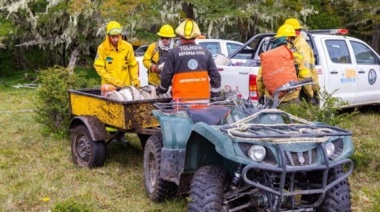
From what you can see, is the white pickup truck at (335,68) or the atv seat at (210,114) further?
the white pickup truck at (335,68)

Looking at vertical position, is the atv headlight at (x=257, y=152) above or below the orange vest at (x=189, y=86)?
below

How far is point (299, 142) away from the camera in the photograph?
405 cm

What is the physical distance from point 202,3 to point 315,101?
962 centimetres

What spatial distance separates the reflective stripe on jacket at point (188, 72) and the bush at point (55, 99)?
3.35 meters

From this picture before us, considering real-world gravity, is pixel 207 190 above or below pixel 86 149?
above

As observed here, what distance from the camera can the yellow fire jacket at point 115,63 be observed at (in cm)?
736

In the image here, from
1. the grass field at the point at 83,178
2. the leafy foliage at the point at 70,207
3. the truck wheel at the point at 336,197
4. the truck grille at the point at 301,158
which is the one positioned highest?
the truck grille at the point at 301,158

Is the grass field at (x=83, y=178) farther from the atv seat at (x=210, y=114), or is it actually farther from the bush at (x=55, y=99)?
the atv seat at (x=210, y=114)

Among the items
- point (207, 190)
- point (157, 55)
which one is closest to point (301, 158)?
point (207, 190)

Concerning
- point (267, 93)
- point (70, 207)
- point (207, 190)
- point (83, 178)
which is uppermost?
point (267, 93)

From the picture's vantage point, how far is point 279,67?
21.4 feet

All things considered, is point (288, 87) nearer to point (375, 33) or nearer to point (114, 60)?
point (114, 60)

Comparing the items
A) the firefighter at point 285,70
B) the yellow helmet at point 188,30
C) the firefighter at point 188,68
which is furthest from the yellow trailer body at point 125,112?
the firefighter at point 285,70

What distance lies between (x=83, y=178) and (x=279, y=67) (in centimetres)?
264
